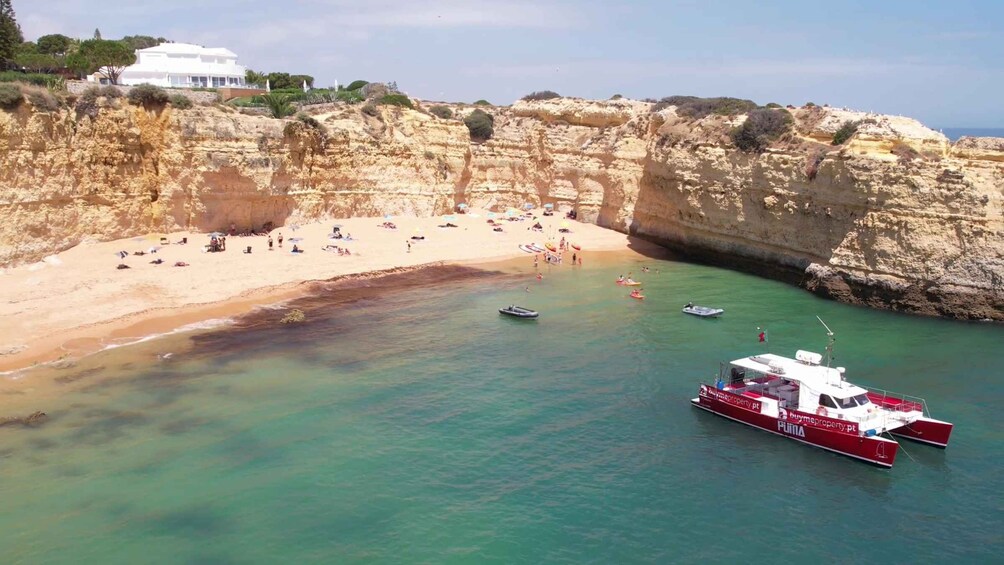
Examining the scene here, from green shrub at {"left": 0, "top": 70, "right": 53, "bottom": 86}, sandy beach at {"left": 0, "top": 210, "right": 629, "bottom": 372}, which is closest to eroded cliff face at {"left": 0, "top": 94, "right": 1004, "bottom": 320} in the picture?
sandy beach at {"left": 0, "top": 210, "right": 629, "bottom": 372}

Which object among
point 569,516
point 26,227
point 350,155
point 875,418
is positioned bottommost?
point 569,516

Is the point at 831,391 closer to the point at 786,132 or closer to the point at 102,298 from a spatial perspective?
the point at 786,132

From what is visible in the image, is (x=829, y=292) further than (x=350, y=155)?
No

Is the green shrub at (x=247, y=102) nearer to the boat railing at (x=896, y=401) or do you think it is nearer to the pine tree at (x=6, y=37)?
the pine tree at (x=6, y=37)

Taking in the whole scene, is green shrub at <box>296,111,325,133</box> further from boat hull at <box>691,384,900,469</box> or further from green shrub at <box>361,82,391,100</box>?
boat hull at <box>691,384,900,469</box>

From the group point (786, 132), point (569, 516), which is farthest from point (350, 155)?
point (569, 516)

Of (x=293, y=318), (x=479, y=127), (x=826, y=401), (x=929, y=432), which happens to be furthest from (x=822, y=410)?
(x=479, y=127)

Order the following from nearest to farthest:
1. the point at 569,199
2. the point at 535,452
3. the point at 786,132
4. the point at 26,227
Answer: the point at 535,452
the point at 26,227
the point at 786,132
the point at 569,199
